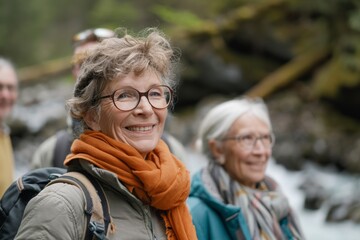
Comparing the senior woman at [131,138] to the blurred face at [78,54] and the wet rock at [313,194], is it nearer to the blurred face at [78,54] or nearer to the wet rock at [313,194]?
the blurred face at [78,54]

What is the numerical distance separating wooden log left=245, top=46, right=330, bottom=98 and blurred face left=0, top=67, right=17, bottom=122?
32.9ft

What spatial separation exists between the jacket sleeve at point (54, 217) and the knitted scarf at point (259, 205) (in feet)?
4.88

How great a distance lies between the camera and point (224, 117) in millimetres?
3469

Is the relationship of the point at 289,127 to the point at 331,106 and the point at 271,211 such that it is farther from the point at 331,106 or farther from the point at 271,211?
the point at 271,211

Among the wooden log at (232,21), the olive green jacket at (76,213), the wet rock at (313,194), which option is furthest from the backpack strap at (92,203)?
the wooden log at (232,21)

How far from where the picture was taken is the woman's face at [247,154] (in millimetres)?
3357

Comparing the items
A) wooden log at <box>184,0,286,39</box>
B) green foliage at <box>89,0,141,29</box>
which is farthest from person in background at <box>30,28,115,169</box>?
green foliage at <box>89,0,141,29</box>

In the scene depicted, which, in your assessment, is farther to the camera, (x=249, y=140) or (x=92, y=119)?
(x=249, y=140)

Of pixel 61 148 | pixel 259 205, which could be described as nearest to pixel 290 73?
pixel 259 205

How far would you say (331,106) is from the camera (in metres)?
12.9

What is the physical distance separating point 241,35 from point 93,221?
13.8m

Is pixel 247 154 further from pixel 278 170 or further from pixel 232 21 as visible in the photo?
pixel 232 21

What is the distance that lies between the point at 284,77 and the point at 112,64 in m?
12.1

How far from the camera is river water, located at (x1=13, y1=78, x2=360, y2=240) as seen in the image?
8.88m
